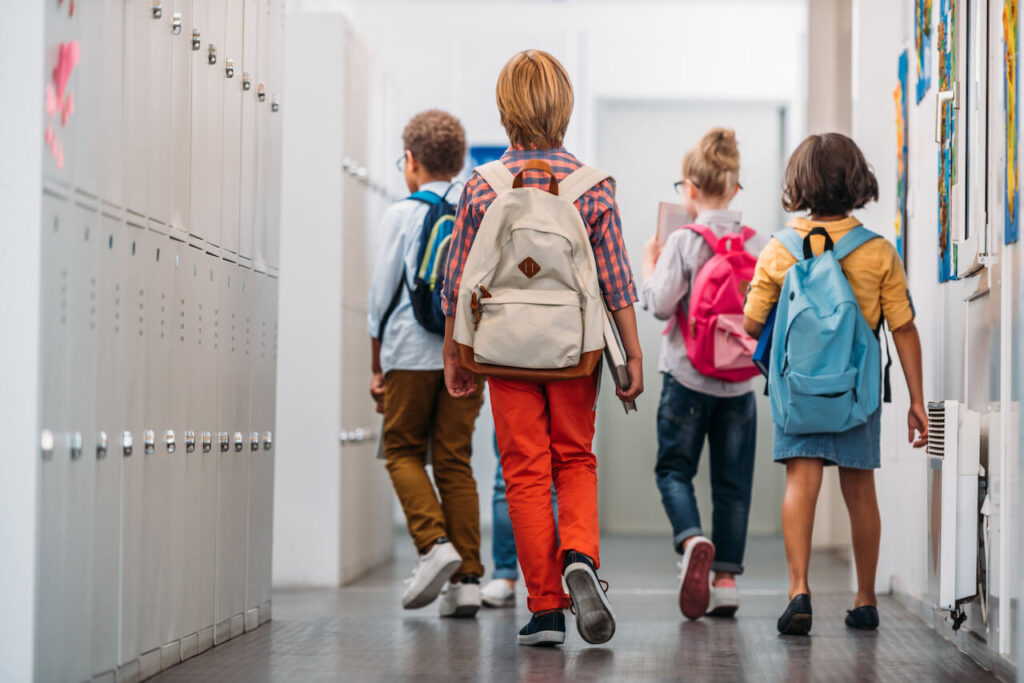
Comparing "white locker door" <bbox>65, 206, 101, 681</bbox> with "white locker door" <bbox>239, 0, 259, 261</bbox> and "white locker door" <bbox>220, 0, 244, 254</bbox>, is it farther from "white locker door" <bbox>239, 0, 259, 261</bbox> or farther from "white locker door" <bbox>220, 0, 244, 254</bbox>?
"white locker door" <bbox>239, 0, 259, 261</bbox>

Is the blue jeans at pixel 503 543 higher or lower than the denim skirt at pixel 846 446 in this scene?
lower

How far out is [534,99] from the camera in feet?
11.5

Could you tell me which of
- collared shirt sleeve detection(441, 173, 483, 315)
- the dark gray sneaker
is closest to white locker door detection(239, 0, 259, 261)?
collared shirt sleeve detection(441, 173, 483, 315)

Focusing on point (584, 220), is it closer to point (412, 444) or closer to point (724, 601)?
point (412, 444)

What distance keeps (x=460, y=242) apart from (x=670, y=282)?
107 cm

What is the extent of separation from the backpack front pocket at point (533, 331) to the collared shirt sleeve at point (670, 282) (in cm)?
109

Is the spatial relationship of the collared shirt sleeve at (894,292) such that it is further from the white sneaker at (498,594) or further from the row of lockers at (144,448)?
the row of lockers at (144,448)

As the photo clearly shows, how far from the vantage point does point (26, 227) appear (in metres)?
2.42

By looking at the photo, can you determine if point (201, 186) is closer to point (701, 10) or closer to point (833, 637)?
point (833, 637)

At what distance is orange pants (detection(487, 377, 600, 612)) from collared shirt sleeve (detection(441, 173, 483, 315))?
251mm

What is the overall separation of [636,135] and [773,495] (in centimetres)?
223

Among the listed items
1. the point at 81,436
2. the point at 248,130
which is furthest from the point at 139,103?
the point at 248,130

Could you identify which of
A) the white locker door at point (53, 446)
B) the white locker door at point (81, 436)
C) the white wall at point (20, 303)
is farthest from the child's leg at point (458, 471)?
the white wall at point (20, 303)

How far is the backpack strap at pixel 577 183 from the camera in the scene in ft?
11.3
